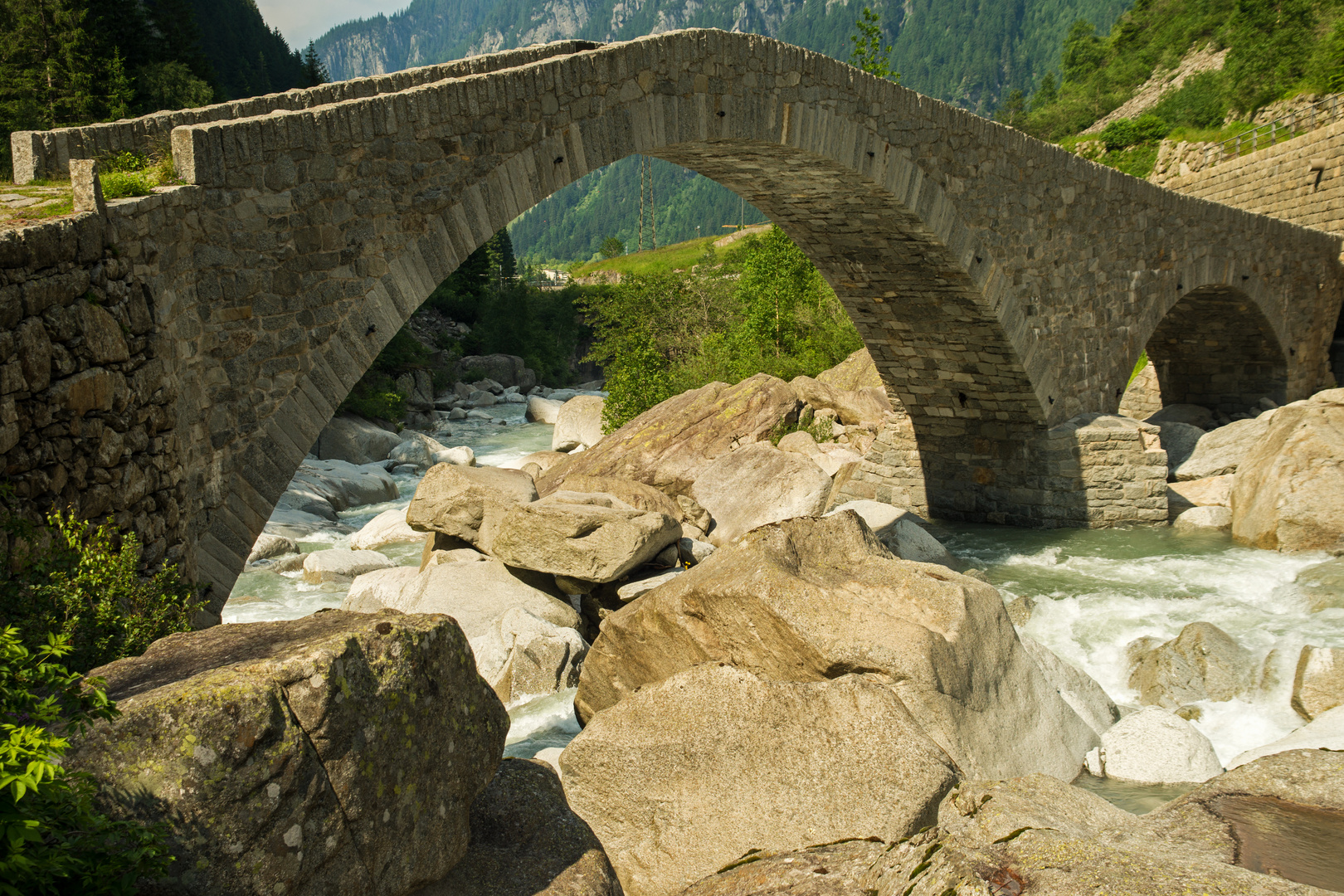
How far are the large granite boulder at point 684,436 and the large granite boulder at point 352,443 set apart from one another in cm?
642

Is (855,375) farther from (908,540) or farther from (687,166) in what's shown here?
(687,166)

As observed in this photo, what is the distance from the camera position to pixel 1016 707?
5.75 meters

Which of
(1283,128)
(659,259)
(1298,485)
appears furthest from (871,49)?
(659,259)

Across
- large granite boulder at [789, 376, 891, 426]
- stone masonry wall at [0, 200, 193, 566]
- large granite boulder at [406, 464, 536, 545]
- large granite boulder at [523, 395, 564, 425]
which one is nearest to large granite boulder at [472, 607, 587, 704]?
large granite boulder at [406, 464, 536, 545]

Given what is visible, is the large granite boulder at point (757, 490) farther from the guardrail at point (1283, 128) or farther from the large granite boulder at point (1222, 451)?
the guardrail at point (1283, 128)

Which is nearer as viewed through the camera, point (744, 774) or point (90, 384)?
point (90, 384)

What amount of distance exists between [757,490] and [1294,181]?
14.9 meters

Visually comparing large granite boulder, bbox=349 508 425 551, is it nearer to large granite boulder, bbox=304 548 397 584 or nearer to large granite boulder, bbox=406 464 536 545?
Answer: large granite boulder, bbox=304 548 397 584

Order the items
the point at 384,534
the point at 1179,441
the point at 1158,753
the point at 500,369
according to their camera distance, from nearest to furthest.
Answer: the point at 1158,753, the point at 384,534, the point at 1179,441, the point at 500,369

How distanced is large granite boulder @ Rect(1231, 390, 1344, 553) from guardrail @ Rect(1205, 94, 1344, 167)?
13.7 m

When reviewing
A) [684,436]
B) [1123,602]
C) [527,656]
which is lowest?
[1123,602]

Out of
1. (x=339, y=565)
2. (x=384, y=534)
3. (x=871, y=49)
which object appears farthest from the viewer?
(x=871, y=49)

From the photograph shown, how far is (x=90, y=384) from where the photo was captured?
4172 millimetres

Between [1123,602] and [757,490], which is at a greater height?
[757,490]
